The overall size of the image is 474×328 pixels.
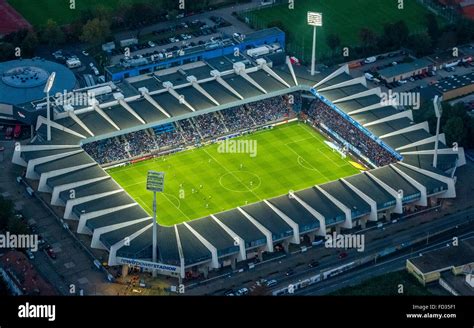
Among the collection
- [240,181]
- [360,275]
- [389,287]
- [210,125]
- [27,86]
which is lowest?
[360,275]

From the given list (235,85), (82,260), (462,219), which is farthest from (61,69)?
(462,219)

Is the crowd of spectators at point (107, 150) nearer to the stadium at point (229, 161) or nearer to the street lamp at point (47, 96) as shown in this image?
the stadium at point (229, 161)

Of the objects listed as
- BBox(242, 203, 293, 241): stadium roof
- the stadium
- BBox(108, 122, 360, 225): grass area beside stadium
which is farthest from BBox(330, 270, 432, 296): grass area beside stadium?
BBox(108, 122, 360, 225): grass area beside stadium

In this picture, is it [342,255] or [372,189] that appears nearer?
[342,255]

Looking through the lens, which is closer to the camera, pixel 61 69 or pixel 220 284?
pixel 220 284

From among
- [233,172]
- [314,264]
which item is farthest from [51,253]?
[314,264]

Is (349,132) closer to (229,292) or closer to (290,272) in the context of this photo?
(290,272)

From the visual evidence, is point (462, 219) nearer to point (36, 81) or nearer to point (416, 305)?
point (416, 305)
